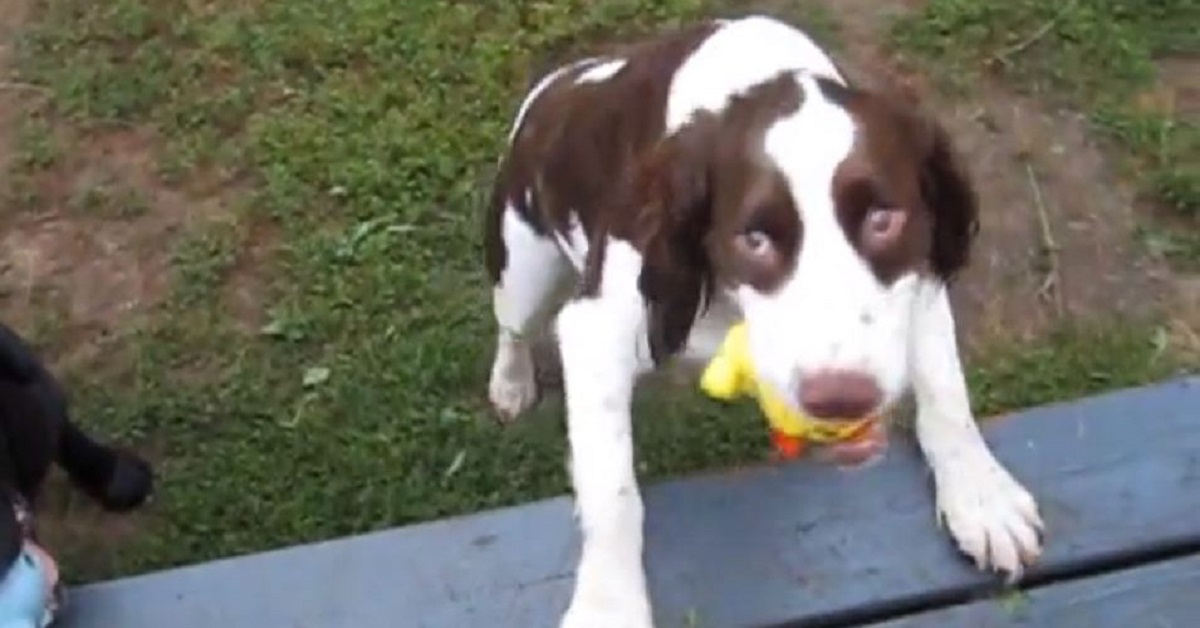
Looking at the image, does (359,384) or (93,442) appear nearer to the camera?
(93,442)

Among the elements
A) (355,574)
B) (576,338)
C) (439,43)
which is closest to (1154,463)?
(576,338)

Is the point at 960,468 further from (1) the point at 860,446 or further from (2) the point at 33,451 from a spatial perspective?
(2) the point at 33,451

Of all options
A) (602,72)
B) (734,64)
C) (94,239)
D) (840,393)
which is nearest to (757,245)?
(840,393)

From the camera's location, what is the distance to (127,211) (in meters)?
4.05

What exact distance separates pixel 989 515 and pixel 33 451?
134 cm

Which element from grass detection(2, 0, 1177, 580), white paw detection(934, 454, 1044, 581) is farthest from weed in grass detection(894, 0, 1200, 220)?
white paw detection(934, 454, 1044, 581)

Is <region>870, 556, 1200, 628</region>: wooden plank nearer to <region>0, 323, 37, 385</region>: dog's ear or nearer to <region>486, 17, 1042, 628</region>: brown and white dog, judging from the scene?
<region>486, 17, 1042, 628</region>: brown and white dog

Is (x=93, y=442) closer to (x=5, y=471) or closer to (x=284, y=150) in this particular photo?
(x=5, y=471)

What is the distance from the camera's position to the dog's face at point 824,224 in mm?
2375

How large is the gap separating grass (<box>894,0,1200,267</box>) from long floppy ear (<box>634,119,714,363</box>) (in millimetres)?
1616

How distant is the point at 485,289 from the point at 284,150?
52cm

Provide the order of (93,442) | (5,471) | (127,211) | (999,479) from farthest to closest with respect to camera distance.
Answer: (127,211)
(93,442)
(5,471)
(999,479)

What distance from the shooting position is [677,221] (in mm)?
2654

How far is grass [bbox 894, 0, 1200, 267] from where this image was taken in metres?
4.11
